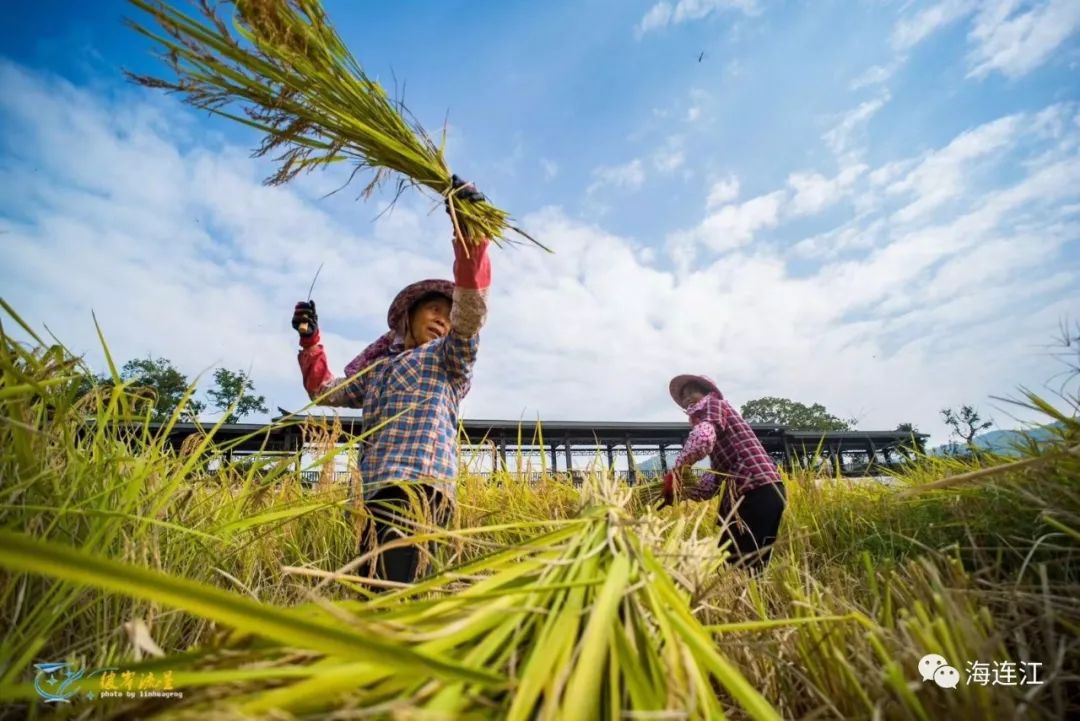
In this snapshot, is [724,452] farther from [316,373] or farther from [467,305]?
[316,373]

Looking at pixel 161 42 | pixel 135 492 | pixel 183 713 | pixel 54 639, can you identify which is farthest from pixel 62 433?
pixel 161 42

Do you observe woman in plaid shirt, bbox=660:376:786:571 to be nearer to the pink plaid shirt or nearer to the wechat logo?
the pink plaid shirt

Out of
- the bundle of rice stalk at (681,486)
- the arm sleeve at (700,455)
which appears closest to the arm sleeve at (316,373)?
the bundle of rice stalk at (681,486)

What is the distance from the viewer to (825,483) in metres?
3.00

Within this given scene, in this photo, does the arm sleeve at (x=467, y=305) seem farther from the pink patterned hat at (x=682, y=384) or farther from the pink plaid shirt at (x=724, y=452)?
the pink patterned hat at (x=682, y=384)

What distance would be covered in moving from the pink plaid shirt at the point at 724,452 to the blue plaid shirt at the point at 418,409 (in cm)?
151

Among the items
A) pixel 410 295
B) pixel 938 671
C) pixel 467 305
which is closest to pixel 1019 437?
pixel 938 671

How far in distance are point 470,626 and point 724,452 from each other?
→ 113 inches

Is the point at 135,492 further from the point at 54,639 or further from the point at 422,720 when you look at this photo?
the point at 422,720

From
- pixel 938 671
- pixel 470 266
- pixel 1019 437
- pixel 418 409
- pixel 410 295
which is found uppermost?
pixel 410 295

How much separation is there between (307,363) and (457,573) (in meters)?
1.90

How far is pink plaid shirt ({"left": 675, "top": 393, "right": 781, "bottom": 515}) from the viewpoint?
270cm

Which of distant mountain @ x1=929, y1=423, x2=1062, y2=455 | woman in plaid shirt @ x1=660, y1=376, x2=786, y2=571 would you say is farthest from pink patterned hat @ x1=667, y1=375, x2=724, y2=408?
distant mountain @ x1=929, y1=423, x2=1062, y2=455

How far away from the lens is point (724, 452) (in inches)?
115
